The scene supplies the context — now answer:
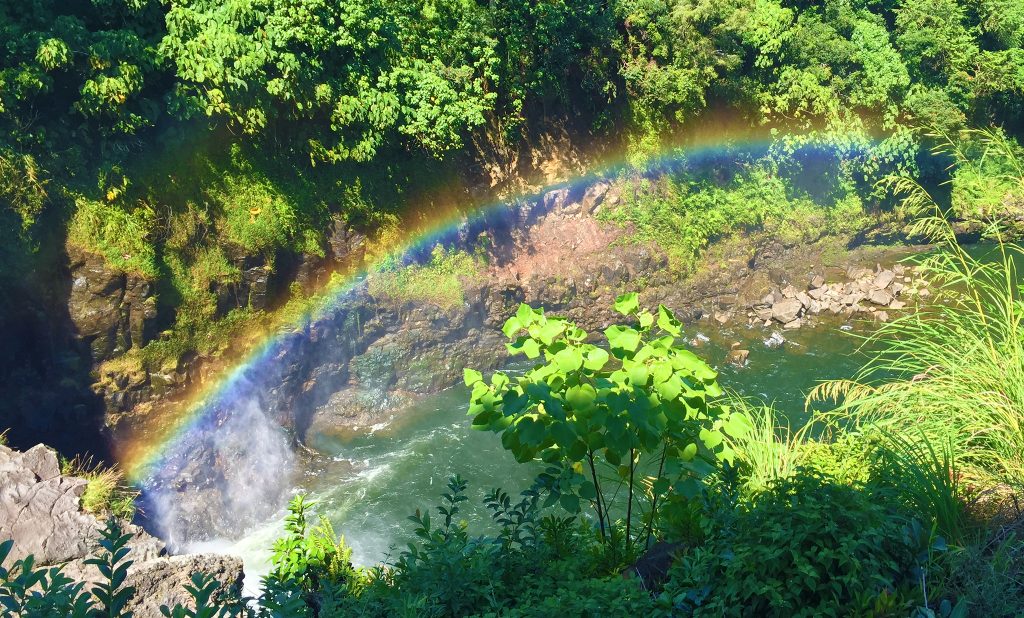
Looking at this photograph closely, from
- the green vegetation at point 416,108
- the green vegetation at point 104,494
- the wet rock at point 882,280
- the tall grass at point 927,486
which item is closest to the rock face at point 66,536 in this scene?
the green vegetation at point 104,494

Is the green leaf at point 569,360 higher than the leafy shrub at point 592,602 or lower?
higher

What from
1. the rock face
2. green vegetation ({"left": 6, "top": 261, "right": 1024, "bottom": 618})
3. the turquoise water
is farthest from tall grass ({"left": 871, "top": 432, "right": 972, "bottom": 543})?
the turquoise water

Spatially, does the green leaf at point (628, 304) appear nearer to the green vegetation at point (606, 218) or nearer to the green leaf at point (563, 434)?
the green vegetation at point (606, 218)

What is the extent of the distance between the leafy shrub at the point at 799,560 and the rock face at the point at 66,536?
3714 mm

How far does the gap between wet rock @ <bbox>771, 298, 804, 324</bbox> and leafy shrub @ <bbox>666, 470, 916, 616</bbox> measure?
12232 mm

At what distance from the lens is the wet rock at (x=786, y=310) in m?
14.7

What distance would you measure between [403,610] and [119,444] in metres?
9.17

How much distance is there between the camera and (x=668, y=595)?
2.79 meters

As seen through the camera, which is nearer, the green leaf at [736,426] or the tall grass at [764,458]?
the green leaf at [736,426]

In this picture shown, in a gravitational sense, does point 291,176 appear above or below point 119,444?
above

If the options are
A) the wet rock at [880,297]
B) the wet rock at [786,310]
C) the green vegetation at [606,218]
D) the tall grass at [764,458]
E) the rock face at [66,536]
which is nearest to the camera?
the green vegetation at [606,218]

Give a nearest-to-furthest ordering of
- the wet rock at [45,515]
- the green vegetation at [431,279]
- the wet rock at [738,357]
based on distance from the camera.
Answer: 1. the wet rock at [45,515]
2. the wet rock at [738,357]
3. the green vegetation at [431,279]

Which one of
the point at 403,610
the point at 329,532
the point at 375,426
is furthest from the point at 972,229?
the point at 403,610

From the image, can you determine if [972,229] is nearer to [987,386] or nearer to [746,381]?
[746,381]
